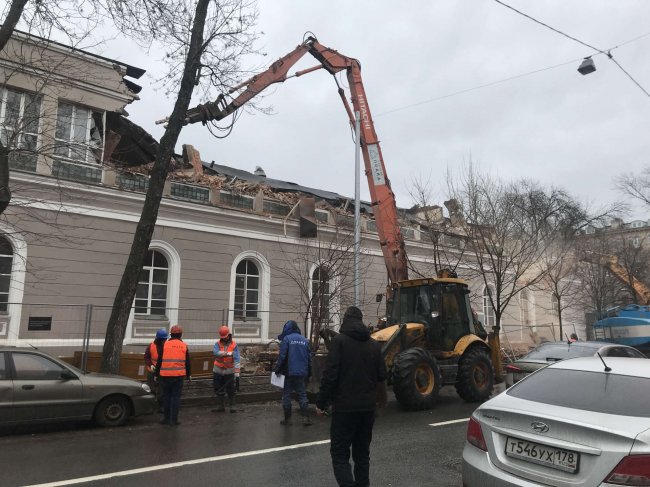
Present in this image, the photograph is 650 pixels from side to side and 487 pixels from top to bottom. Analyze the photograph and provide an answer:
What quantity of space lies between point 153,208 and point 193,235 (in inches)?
259

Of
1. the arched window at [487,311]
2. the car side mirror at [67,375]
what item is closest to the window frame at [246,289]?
the car side mirror at [67,375]

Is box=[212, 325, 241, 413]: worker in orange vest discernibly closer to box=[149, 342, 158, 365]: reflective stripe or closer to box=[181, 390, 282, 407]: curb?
box=[181, 390, 282, 407]: curb

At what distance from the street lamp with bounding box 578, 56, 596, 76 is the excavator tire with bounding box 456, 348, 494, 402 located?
23.0ft

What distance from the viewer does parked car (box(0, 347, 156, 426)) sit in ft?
25.8

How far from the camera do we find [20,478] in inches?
225

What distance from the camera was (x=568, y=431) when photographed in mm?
3545

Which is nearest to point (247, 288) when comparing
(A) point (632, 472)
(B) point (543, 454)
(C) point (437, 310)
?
(C) point (437, 310)

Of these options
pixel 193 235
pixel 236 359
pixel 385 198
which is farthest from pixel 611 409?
pixel 193 235

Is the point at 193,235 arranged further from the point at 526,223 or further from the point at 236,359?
the point at 526,223

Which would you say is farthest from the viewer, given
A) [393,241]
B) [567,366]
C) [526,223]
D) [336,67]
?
[526,223]

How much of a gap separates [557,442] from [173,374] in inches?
280

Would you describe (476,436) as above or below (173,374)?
above

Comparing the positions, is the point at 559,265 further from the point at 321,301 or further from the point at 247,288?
the point at 247,288

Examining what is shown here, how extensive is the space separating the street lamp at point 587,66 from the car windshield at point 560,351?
6.40m
